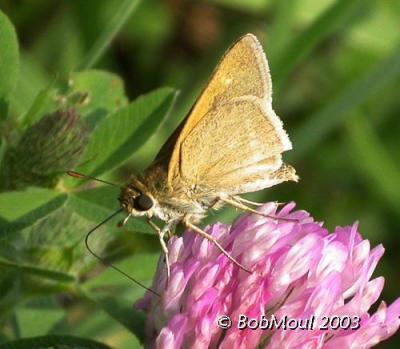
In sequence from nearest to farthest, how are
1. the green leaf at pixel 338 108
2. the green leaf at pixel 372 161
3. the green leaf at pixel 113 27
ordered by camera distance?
the green leaf at pixel 113 27, the green leaf at pixel 338 108, the green leaf at pixel 372 161

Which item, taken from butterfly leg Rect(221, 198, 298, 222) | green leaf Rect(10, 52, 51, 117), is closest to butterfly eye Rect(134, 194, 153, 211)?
butterfly leg Rect(221, 198, 298, 222)

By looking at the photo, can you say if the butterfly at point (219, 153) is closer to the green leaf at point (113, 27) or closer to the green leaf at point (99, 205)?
the green leaf at point (99, 205)

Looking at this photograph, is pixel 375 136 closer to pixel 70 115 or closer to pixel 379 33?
pixel 379 33

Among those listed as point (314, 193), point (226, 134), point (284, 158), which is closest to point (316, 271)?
point (226, 134)

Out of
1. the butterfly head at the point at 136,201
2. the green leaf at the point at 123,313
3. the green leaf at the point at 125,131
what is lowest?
the green leaf at the point at 123,313

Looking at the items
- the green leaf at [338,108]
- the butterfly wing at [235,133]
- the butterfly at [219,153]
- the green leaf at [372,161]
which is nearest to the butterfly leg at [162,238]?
the butterfly at [219,153]
